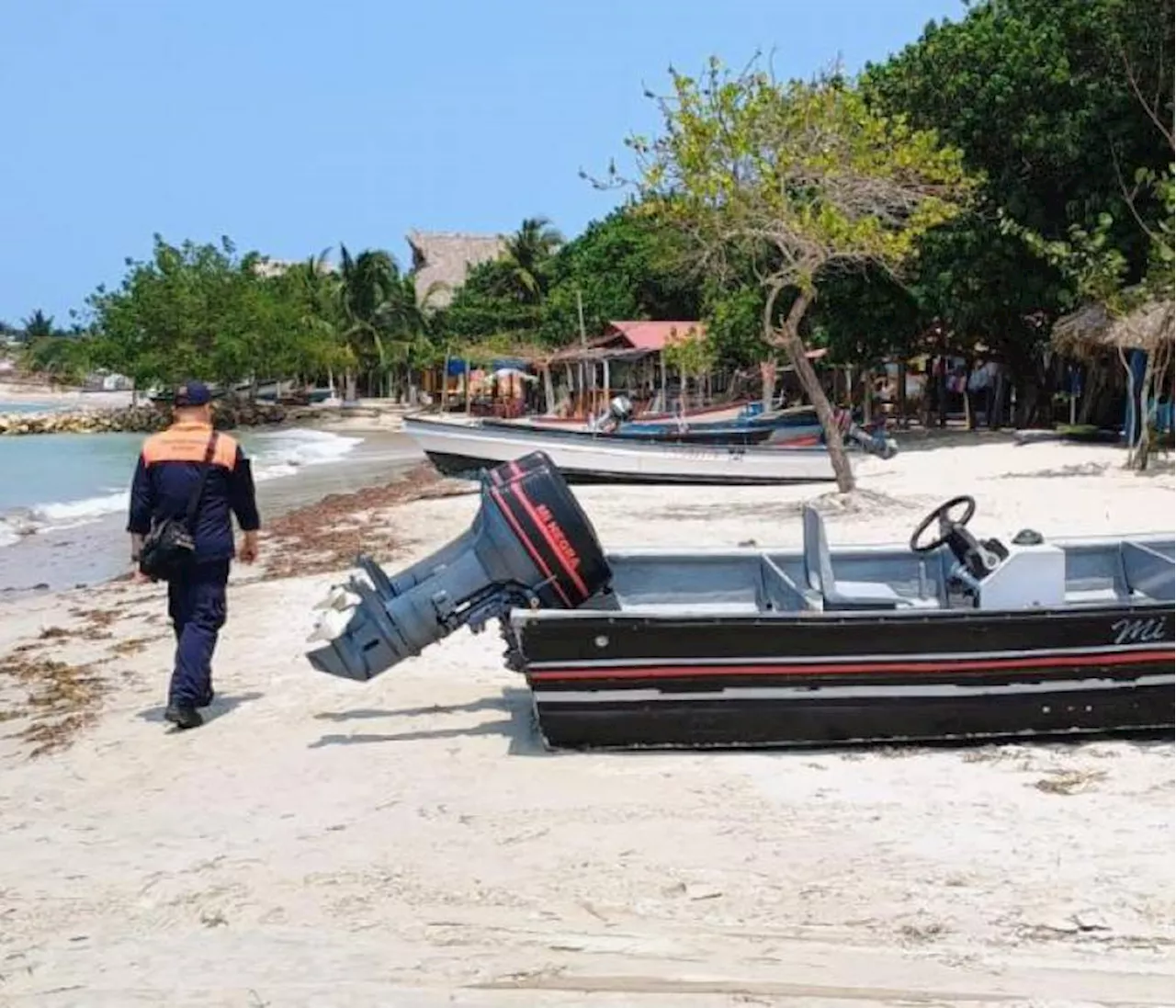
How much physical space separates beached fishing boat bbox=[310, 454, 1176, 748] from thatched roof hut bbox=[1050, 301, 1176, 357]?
13099mm

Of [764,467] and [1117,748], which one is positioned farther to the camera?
[764,467]

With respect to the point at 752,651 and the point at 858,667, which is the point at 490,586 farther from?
the point at 858,667

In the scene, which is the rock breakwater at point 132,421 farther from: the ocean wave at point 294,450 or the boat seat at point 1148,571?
the boat seat at point 1148,571

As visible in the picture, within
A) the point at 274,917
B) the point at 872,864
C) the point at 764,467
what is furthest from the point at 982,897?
the point at 764,467

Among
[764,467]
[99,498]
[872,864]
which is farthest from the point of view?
[99,498]

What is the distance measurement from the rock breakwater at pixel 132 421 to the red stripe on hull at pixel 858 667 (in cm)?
5447

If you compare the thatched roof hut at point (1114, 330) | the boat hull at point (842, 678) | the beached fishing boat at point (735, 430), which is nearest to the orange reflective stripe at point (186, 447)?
the boat hull at point (842, 678)

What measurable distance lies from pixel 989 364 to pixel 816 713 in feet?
87.0

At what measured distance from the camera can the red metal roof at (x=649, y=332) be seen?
134ft

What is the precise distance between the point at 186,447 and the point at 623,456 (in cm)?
1468

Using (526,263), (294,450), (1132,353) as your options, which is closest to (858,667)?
(1132,353)

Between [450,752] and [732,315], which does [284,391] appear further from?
[450,752]

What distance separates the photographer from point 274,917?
161 inches

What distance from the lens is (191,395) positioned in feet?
21.4
